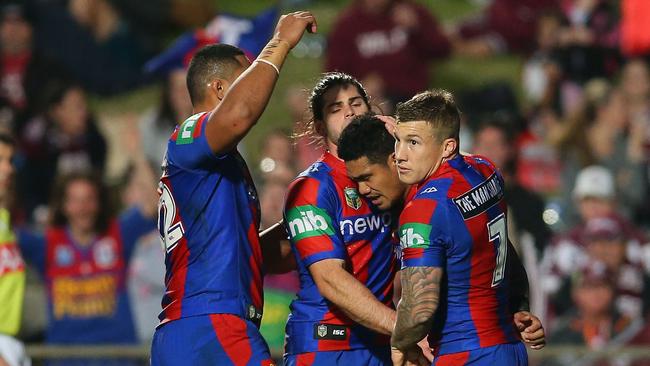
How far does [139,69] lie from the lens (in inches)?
675

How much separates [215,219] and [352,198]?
0.73 m

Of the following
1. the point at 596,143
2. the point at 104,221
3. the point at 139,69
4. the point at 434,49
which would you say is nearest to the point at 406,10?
the point at 434,49

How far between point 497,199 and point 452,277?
1.49 feet

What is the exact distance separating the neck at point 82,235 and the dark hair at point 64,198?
0.06m

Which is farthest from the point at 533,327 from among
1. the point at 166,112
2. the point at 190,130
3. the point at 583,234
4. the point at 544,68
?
the point at 544,68

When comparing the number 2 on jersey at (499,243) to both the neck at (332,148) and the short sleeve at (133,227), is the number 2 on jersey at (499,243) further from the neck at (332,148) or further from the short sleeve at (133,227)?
the short sleeve at (133,227)

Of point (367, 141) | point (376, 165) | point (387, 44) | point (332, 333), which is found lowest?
point (332, 333)

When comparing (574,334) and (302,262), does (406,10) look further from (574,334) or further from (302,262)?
(302,262)

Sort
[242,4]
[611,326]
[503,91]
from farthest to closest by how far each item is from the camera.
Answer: [242,4] < [503,91] < [611,326]

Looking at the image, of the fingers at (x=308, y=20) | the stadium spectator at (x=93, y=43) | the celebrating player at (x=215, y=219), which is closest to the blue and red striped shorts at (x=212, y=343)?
the celebrating player at (x=215, y=219)

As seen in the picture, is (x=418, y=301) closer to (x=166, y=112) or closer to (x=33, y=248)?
(x=33, y=248)

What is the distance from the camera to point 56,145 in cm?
1387

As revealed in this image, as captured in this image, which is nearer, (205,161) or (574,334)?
(205,161)

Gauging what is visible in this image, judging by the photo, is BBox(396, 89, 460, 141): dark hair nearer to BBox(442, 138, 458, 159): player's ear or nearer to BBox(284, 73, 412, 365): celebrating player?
BBox(442, 138, 458, 159): player's ear
